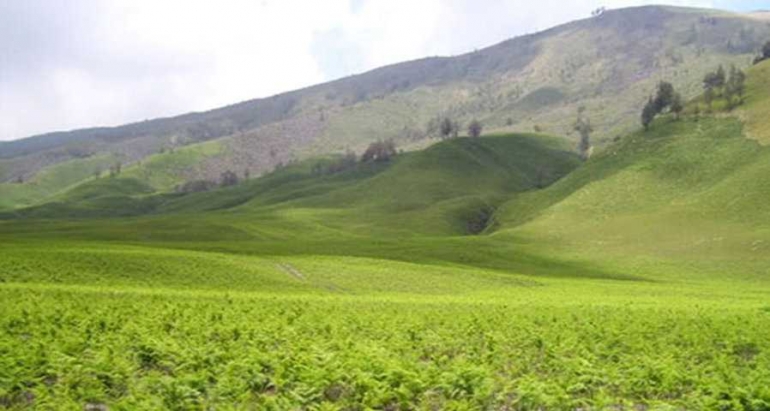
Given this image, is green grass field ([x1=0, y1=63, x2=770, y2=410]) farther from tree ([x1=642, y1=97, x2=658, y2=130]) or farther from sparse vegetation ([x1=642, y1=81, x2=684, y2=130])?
sparse vegetation ([x1=642, y1=81, x2=684, y2=130])

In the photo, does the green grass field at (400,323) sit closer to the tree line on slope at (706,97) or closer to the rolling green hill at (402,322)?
the rolling green hill at (402,322)

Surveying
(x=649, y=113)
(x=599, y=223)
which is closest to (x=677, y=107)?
(x=649, y=113)

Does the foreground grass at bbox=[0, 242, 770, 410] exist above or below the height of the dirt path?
above

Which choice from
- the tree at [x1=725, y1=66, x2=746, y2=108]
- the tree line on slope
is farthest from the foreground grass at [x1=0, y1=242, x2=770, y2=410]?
the tree line on slope

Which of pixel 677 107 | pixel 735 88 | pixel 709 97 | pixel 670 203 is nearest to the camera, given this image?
pixel 670 203

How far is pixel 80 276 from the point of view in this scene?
50219 mm

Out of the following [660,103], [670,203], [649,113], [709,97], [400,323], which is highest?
[660,103]

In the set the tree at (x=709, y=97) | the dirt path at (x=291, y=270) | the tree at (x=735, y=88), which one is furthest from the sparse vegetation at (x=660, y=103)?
the dirt path at (x=291, y=270)

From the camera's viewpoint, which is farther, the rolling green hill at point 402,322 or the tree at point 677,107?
the tree at point 677,107

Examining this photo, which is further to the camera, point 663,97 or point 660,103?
point 660,103

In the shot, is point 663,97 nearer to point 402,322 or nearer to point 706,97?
point 706,97

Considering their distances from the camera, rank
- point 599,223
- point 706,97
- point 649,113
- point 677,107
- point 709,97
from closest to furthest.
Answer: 1. point 599,223
2. point 677,107
3. point 709,97
4. point 706,97
5. point 649,113

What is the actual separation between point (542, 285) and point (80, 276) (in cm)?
4473

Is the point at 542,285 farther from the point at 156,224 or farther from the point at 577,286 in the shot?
the point at 156,224
